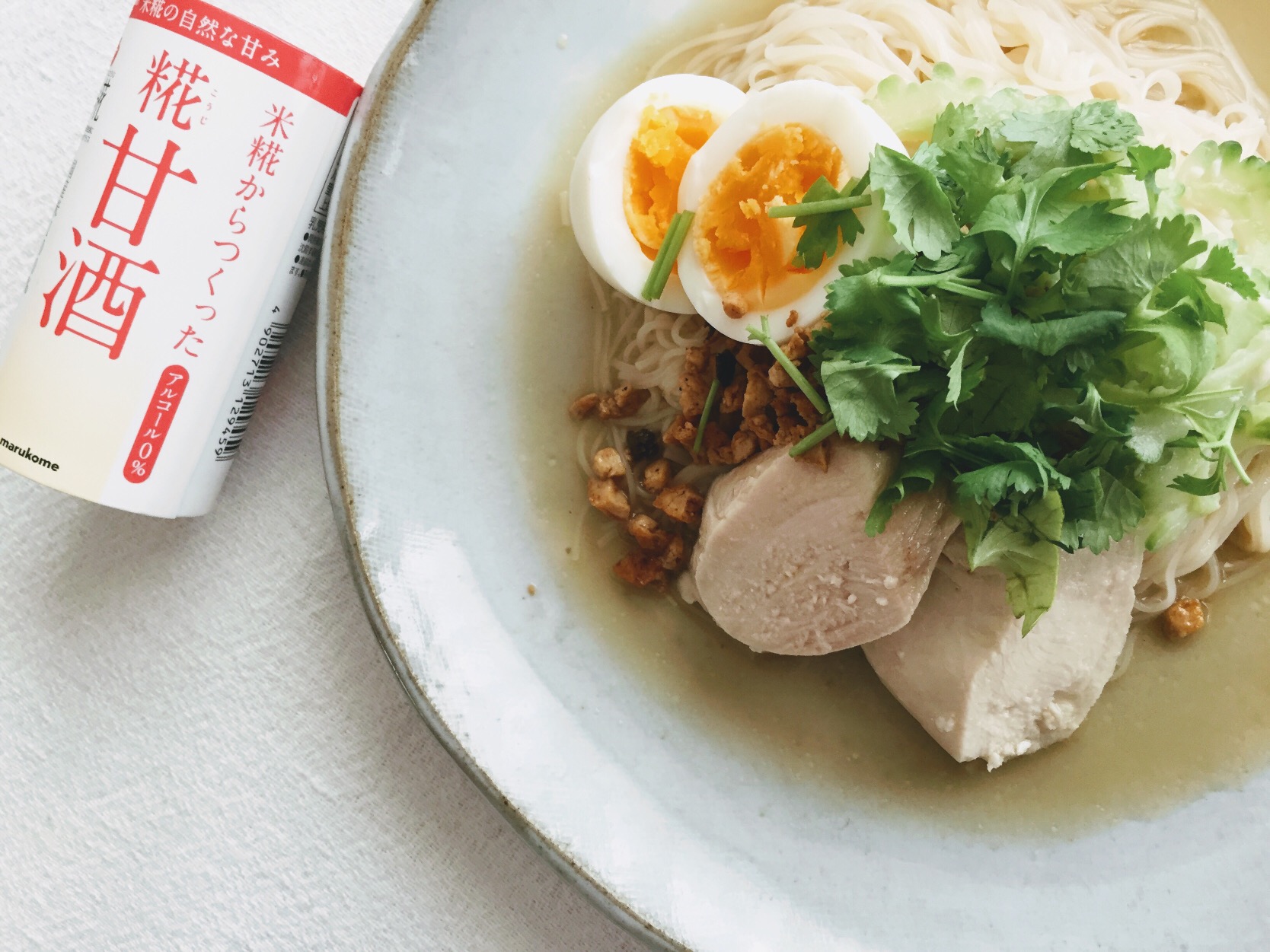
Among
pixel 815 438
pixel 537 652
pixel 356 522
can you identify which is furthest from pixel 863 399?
pixel 356 522

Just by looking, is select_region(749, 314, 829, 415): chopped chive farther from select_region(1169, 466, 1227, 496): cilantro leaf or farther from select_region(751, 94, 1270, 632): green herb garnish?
select_region(1169, 466, 1227, 496): cilantro leaf

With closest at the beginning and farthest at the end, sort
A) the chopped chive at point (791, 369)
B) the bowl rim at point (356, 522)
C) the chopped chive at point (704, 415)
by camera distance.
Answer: the chopped chive at point (791, 369)
the bowl rim at point (356, 522)
the chopped chive at point (704, 415)

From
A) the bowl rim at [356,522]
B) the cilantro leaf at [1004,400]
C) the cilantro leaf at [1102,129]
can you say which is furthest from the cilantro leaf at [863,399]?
the bowl rim at [356,522]

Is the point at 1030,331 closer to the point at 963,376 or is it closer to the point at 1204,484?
the point at 963,376

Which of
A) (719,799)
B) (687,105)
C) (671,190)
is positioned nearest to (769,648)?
(719,799)

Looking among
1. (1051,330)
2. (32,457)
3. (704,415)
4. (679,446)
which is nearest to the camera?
(1051,330)

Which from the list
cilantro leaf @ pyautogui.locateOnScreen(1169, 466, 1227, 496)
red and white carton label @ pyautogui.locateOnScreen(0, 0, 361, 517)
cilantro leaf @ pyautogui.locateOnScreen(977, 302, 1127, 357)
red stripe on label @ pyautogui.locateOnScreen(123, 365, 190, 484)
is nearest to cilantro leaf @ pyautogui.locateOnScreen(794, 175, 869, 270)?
cilantro leaf @ pyautogui.locateOnScreen(977, 302, 1127, 357)

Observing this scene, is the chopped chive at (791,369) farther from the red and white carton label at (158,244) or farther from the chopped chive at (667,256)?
the red and white carton label at (158,244)
